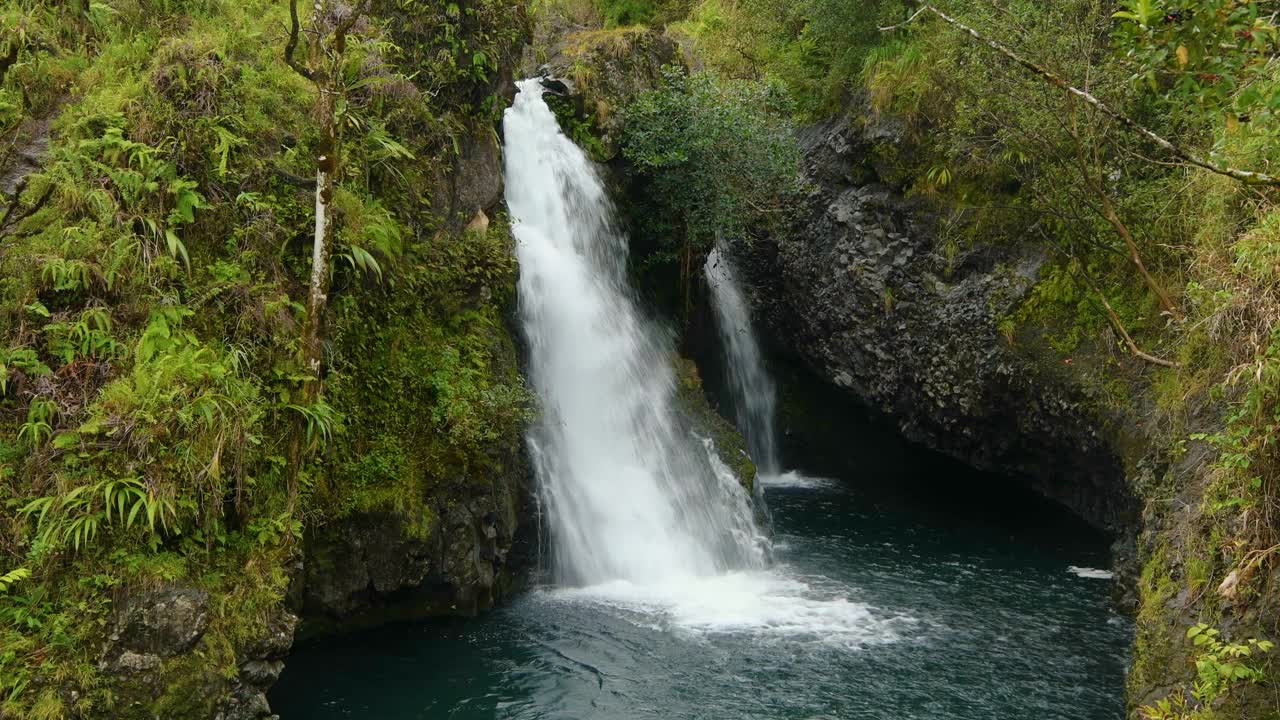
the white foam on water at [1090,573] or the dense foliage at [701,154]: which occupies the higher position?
the dense foliage at [701,154]

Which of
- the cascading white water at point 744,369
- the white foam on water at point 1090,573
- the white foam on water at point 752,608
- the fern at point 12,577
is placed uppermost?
the cascading white water at point 744,369

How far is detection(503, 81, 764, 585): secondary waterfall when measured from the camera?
45.0 ft

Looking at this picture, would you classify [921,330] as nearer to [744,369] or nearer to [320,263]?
[744,369]

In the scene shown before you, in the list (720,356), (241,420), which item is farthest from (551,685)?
(720,356)

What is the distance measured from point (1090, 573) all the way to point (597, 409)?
8427mm

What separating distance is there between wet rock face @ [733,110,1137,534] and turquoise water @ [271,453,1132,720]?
7.08ft

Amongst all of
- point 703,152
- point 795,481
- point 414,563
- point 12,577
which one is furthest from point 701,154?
point 12,577

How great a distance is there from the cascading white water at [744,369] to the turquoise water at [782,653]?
Answer: 6.09 m

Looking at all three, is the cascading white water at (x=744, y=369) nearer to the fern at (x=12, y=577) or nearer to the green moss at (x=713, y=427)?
the green moss at (x=713, y=427)

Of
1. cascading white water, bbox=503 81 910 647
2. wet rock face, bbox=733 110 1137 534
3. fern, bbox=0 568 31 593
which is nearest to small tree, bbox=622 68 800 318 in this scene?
cascading white water, bbox=503 81 910 647

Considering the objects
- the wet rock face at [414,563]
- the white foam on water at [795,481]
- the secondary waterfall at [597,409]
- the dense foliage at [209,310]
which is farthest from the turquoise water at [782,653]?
the white foam on water at [795,481]

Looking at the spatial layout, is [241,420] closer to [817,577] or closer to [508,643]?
[508,643]

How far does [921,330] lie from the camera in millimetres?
16828

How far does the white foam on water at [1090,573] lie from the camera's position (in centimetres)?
1431
